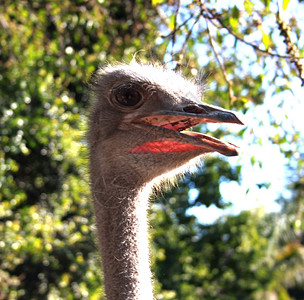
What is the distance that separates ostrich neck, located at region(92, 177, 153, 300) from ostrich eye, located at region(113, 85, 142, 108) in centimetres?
29

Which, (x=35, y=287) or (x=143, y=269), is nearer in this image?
(x=143, y=269)

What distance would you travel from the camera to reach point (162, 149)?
1.74 metres

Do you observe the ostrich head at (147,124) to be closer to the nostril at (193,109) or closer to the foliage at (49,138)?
the nostril at (193,109)

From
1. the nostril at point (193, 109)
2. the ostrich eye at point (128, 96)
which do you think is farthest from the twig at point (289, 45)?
the ostrich eye at point (128, 96)

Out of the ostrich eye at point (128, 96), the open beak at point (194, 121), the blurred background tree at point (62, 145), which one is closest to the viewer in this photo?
the open beak at point (194, 121)

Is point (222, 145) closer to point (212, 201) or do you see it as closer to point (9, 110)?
point (9, 110)

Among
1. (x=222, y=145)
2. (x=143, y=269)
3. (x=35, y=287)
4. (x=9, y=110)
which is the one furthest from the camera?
(x=35, y=287)

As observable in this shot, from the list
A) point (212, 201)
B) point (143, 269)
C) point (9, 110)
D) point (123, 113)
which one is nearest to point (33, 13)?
point (9, 110)

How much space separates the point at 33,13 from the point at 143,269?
394 cm

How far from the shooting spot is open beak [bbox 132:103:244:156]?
1.59m

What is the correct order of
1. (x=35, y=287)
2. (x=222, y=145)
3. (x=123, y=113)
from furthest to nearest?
(x=35, y=287), (x=123, y=113), (x=222, y=145)

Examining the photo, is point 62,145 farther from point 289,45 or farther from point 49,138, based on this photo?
point 289,45

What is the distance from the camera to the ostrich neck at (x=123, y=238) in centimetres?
164

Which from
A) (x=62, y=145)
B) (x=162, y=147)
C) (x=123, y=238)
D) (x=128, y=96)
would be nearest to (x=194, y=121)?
(x=162, y=147)
